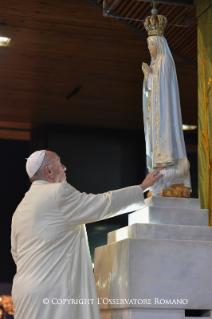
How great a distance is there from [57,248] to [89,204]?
0.35 meters

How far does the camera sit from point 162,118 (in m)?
4.34

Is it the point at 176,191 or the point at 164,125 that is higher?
the point at 164,125

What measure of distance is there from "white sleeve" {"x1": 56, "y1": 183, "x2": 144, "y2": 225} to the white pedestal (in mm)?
187

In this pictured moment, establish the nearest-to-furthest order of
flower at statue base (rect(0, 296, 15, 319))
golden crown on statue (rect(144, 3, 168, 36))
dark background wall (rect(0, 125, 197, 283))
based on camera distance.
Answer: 1. golden crown on statue (rect(144, 3, 168, 36))
2. flower at statue base (rect(0, 296, 15, 319))
3. dark background wall (rect(0, 125, 197, 283))

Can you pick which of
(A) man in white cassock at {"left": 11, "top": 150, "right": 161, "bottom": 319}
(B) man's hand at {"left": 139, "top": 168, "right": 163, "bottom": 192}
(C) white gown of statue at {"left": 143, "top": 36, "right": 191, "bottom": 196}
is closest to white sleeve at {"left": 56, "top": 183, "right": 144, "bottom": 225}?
(A) man in white cassock at {"left": 11, "top": 150, "right": 161, "bottom": 319}

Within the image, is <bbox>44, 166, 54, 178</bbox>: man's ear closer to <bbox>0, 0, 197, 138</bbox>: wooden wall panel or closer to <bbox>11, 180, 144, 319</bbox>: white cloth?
<bbox>11, 180, 144, 319</bbox>: white cloth

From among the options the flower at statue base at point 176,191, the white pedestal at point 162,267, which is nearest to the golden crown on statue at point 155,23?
the flower at statue base at point 176,191

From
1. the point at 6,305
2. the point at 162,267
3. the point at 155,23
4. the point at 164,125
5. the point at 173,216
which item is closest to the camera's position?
the point at 162,267

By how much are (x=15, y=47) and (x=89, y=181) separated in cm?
386

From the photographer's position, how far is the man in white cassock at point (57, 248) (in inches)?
146

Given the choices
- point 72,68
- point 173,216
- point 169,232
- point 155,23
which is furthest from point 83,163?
point 169,232

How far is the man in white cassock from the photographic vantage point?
3.72 meters

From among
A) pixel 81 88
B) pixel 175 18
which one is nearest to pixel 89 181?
pixel 81 88

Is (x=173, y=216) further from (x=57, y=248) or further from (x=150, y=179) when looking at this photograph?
(x=57, y=248)
